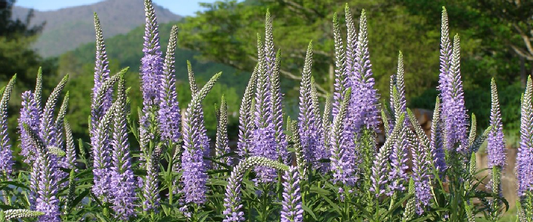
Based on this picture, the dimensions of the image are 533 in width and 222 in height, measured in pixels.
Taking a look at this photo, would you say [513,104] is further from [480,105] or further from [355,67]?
[355,67]

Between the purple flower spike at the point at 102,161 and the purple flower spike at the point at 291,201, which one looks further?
the purple flower spike at the point at 102,161

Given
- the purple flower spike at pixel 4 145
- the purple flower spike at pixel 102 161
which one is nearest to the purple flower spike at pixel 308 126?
the purple flower spike at pixel 102 161

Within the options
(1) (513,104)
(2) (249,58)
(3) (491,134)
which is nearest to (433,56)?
(1) (513,104)

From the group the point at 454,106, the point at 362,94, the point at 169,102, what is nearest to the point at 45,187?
the point at 169,102

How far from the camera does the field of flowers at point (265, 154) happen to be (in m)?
3.82

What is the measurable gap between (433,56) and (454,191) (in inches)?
1166

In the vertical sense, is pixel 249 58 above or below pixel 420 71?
above

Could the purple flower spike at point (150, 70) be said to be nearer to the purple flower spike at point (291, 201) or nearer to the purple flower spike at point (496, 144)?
the purple flower spike at point (291, 201)

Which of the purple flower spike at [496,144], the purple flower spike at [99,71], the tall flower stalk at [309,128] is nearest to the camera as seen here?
the purple flower spike at [99,71]

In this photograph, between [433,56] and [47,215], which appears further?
[433,56]

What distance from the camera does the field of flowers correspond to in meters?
3.82

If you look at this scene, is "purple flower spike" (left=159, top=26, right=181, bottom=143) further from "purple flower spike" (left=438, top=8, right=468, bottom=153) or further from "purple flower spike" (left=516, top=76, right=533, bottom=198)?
"purple flower spike" (left=516, top=76, right=533, bottom=198)

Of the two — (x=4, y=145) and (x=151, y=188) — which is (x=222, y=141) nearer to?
(x=151, y=188)

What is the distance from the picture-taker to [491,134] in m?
5.80
